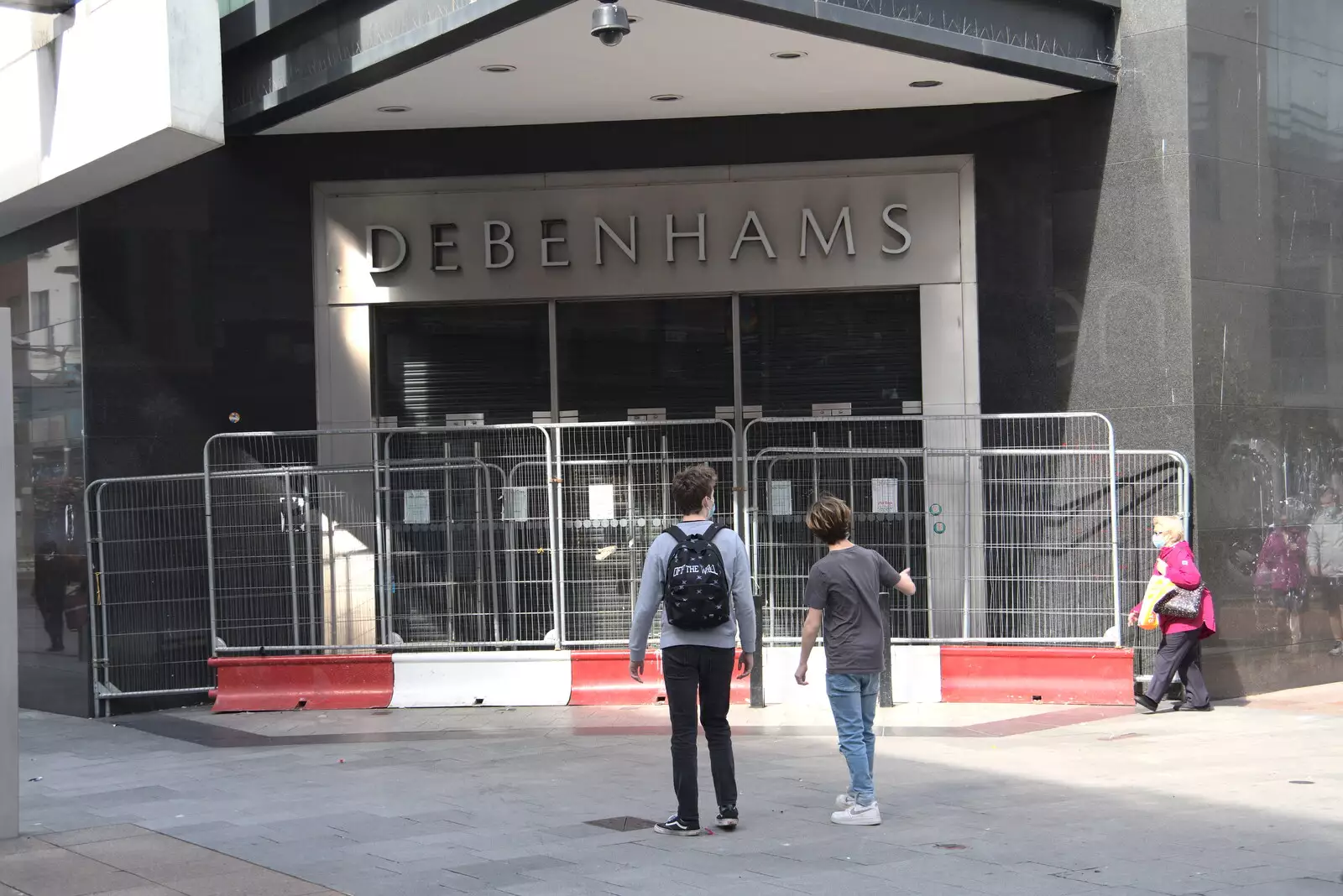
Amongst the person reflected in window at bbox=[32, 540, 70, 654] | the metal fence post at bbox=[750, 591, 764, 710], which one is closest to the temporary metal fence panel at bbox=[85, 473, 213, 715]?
the person reflected in window at bbox=[32, 540, 70, 654]

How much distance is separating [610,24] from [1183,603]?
20.6 ft

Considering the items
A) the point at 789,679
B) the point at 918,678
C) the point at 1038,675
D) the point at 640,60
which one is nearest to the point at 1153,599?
the point at 1038,675

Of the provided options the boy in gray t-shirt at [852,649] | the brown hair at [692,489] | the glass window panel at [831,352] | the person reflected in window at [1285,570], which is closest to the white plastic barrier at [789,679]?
the glass window panel at [831,352]

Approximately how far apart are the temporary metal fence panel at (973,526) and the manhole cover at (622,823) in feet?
14.8

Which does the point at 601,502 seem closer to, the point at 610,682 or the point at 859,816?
the point at 610,682

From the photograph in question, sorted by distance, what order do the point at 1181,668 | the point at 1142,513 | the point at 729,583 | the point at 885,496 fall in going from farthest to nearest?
the point at 885,496 < the point at 1142,513 < the point at 1181,668 < the point at 729,583

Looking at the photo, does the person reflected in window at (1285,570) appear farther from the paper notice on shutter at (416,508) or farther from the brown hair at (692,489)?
the paper notice on shutter at (416,508)

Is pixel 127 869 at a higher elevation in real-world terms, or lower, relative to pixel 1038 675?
higher

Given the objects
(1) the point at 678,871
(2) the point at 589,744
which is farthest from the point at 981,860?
(2) the point at 589,744

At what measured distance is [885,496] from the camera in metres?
12.8

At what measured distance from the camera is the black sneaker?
7.32m

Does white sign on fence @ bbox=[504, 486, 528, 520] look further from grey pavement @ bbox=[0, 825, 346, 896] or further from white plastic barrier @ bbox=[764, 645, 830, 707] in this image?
grey pavement @ bbox=[0, 825, 346, 896]

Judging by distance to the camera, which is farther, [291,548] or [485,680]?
[291,548]

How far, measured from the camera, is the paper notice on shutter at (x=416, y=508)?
12.6 metres
